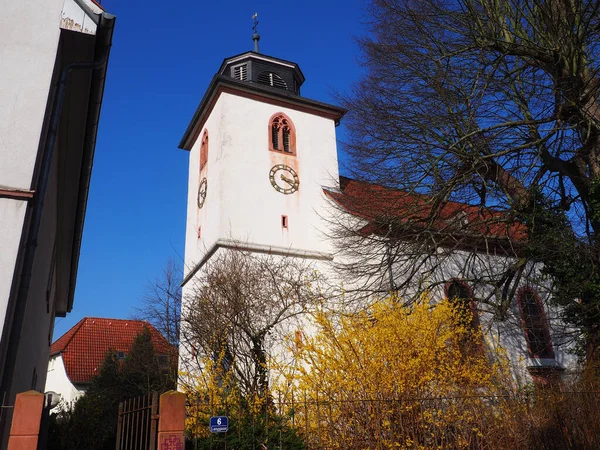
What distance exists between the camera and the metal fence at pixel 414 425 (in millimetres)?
6707

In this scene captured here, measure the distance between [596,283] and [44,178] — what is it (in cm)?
1082

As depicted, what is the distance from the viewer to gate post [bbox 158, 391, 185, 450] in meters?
4.72

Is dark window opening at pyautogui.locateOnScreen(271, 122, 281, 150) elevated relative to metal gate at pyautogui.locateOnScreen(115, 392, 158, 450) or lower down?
elevated

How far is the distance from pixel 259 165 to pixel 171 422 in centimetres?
1375

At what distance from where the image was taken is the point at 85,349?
28.7 metres

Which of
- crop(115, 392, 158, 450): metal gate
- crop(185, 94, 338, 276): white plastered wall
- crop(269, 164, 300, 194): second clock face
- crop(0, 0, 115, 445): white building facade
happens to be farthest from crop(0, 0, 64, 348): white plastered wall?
crop(269, 164, 300, 194): second clock face

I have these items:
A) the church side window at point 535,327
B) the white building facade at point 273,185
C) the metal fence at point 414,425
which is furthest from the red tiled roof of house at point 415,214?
the church side window at point 535,327

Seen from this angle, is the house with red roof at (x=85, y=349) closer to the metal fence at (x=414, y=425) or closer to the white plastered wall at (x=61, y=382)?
the white plastered wall at (x=61, y=382)

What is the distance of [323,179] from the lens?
1891cm

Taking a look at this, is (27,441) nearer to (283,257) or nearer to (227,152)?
(283,257)

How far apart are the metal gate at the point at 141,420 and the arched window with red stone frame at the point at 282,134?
44.8 feet

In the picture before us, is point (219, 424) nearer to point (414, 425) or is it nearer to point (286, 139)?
point (414, 425)

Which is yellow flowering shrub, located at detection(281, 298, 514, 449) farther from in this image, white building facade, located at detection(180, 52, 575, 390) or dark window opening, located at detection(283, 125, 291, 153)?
dark window opening, located at detection(283, 125, 291, 153)

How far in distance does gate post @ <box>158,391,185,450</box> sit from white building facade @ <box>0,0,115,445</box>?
1.57 m
